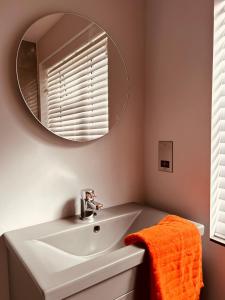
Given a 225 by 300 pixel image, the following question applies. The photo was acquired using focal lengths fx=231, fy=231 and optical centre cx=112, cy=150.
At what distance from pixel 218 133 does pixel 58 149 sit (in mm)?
741

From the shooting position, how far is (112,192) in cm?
127

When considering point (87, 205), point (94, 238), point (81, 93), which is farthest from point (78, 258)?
point (81, 93)

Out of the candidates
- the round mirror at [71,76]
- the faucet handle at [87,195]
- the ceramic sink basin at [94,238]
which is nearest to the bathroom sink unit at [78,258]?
the ceramic sink basin at [94,238]

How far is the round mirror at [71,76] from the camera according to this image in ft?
3.24

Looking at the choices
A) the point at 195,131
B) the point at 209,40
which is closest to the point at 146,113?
the point at 195,131

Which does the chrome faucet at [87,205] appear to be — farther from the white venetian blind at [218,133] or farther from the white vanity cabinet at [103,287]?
the white venetian blind at [218,133]

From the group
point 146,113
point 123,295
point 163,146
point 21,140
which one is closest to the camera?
point 123,295

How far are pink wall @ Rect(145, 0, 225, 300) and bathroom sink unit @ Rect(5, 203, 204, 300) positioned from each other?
15 centimetres

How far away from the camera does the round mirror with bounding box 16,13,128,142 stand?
99 cm

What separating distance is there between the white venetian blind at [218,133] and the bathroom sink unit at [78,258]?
0.14m

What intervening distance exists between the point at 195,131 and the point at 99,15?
0.76m

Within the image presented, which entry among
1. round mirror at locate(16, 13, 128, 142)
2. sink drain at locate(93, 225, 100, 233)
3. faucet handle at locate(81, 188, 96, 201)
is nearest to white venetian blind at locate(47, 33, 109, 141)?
round mirror at locate(16, 13, 128, 142)

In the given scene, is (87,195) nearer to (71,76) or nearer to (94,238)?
(94,238)

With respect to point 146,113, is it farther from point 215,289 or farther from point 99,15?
point 215,289
